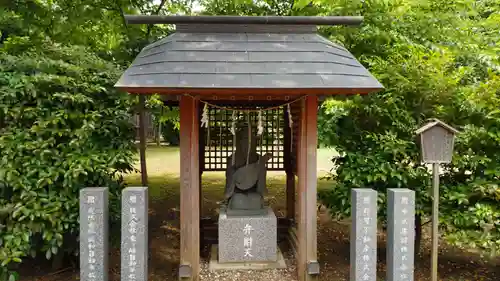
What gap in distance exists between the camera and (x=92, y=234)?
404 cm

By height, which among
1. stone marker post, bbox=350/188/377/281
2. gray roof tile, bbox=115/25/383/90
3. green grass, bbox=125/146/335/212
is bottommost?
green grass, bbox=125/146/335/212

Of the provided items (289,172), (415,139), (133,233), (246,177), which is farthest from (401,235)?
(289,172)

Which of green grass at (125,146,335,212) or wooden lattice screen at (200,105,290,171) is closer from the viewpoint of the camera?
wooden lattice screen at (200,105,290,171)

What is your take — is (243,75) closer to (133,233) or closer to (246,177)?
(246,177)

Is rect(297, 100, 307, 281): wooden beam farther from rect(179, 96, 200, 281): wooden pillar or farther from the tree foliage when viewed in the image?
rect(179, 96, 200, 281): wooden pillar

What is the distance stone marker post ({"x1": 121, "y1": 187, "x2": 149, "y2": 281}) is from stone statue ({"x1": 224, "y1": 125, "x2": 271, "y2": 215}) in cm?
198

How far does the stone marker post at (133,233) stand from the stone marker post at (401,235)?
2.99m

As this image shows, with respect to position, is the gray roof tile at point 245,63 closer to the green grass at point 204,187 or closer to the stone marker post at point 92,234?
the stone marker post at point 92,234

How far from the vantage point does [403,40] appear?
636 centimetres

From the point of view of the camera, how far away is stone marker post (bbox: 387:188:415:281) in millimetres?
4070

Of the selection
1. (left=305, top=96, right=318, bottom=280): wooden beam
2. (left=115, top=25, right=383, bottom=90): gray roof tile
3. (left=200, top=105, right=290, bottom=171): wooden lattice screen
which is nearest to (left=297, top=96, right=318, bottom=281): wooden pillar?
(left=305, top=96, right=318, bottom=280): wooden beam

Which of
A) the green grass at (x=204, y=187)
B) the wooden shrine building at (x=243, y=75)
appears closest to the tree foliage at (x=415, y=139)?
the wooden shrine building at (x=243, y=75)

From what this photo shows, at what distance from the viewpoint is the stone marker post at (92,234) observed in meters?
4.01

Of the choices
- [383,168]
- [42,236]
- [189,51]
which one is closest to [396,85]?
[383,168]
